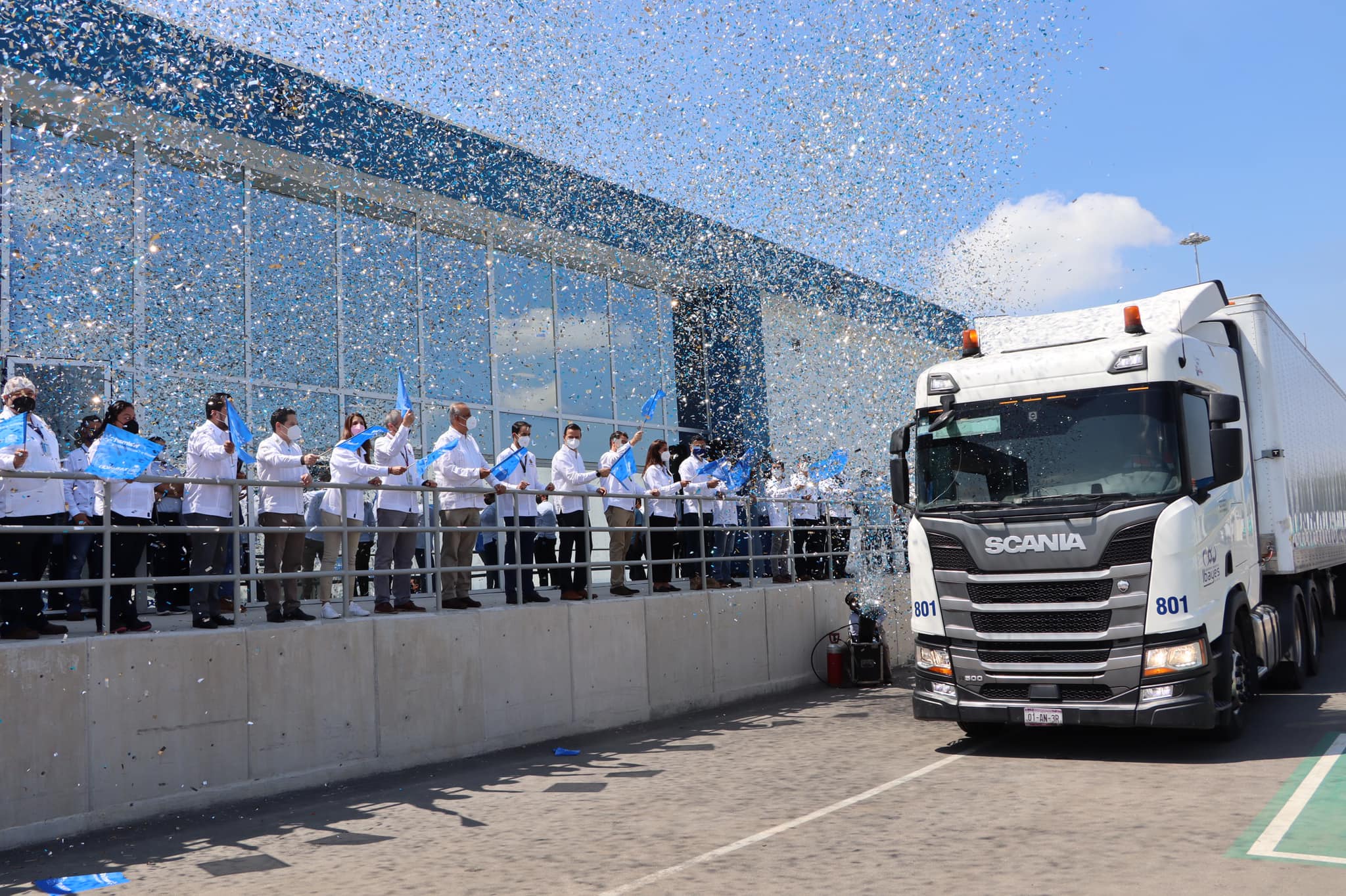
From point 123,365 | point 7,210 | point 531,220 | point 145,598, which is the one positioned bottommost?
point 145,598

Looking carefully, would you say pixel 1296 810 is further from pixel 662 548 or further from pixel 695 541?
pixel 695 541

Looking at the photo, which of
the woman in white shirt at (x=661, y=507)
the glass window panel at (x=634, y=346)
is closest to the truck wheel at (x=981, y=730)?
the woman in white shirt at (x=661, y=507)

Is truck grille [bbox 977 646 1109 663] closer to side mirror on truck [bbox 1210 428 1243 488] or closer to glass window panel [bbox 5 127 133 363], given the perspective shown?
side mirror on truck [bbox 1210 428 1243 488]

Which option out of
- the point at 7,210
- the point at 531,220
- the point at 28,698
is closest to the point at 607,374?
the point at 531,220

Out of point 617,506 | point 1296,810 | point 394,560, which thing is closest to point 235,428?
point 394,560

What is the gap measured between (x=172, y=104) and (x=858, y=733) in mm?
11738

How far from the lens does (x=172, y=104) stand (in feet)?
47.5

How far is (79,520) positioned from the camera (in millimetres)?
10180

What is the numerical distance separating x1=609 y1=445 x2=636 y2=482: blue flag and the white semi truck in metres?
4.73

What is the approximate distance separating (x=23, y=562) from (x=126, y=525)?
884 mm

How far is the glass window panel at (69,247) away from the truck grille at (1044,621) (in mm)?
11187

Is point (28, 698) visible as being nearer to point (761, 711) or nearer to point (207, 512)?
point (207, 512)

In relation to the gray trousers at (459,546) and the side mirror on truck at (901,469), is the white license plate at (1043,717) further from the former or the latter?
the gray trousers at (459,546)

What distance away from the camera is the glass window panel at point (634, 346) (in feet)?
74.4
